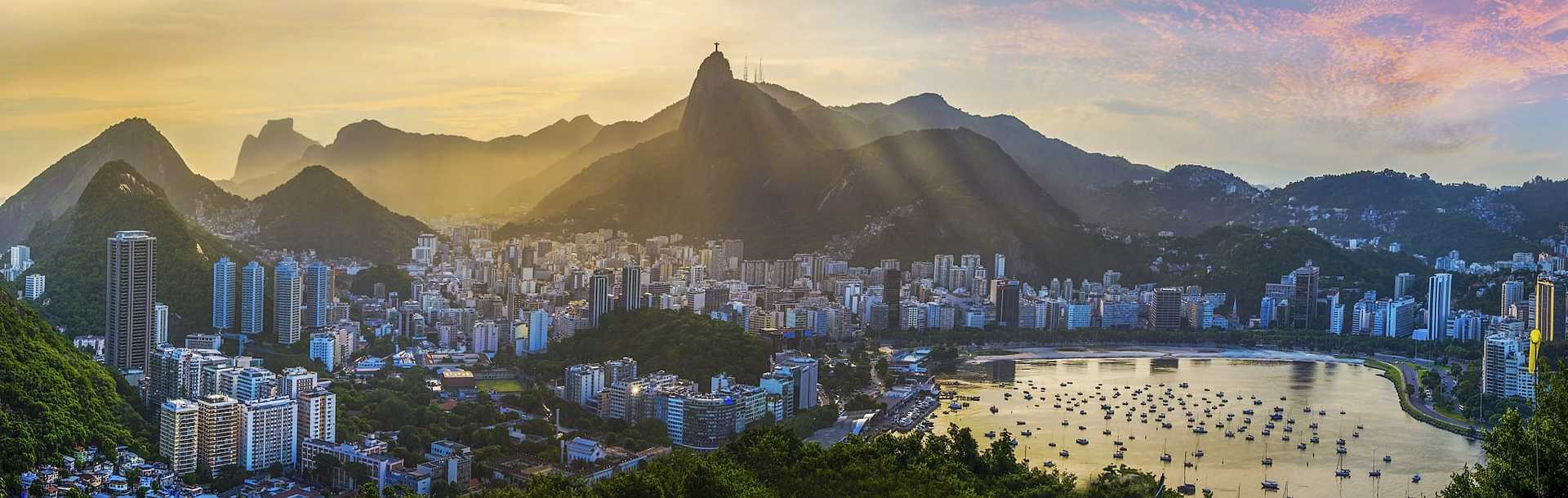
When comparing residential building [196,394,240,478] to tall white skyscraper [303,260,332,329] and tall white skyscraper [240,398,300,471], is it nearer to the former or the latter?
tall white skyscraper [240,398,300,471]

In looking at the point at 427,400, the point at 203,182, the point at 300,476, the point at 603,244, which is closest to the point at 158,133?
the point at 203,182

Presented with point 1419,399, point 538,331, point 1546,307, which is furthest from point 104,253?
point 1546,307

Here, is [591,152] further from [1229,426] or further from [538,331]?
[1229,426]

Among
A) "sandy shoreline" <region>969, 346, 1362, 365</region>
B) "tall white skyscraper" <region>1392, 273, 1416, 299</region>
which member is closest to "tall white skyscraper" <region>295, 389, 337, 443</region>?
→ "sandy shoreline" <region>969, 346, 1362, 365</region>

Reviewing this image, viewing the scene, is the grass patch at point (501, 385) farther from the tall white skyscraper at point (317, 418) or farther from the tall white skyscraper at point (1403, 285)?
the tall white skyscraper at point (1403, 285)

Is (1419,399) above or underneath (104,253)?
underneath

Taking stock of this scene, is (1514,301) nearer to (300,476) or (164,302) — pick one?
(300,476)
